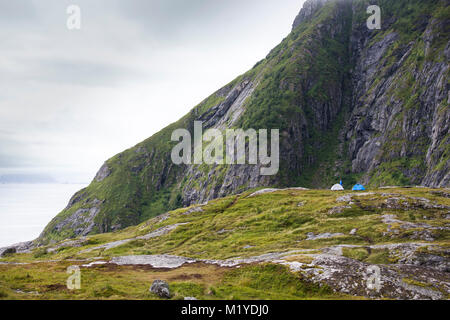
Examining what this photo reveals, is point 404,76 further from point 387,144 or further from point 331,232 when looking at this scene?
point 331,232

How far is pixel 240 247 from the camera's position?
65000 millimetres

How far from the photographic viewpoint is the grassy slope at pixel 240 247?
33031mm

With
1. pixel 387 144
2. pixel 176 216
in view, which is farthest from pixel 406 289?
pixel 387 144

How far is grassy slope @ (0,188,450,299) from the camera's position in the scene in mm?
33031

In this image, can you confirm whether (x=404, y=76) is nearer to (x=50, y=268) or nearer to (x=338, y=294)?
(x=338, y=294)

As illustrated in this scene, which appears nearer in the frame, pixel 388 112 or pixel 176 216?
pixel 176 216

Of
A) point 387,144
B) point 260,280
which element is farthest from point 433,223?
point 387,144

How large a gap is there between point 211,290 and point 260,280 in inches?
352
